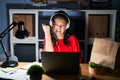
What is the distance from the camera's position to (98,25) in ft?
10.2

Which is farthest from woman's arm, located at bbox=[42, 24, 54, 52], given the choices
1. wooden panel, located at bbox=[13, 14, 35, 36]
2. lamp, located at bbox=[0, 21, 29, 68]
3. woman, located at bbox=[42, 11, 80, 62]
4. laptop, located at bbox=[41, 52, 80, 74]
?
laptop, located at bbox=[41, 52, 80, 74]

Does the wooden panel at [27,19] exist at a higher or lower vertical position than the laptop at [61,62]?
higher

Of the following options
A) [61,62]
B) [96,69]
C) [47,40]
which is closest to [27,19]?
[47,40]

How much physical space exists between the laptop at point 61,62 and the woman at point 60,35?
763 millimetres

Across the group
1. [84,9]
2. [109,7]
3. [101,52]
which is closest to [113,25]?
[109,7]

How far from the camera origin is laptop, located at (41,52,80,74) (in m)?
2.01

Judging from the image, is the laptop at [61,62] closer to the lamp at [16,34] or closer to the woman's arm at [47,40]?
the lamp at [16,34]

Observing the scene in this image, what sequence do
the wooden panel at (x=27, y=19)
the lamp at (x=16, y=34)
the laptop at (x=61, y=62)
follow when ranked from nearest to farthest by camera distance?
1. the laptop at (x=61, y=62)
2. the lamp at (x=16, y=34)
3. the wooden panel at (x=27, y=19)

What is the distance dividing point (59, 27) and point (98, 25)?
0.58m

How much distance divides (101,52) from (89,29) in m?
1.01

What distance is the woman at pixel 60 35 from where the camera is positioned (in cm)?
285

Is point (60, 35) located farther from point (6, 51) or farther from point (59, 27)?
point (6, 51)

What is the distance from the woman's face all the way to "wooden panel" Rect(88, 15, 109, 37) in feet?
1.40

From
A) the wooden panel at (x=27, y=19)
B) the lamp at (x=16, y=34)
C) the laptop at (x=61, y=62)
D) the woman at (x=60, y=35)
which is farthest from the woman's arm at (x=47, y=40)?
the laptop at (x=61, y=62)
